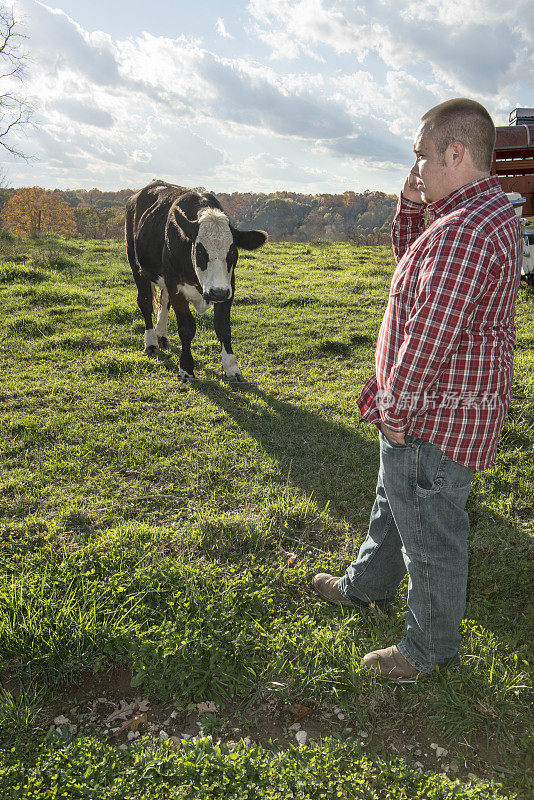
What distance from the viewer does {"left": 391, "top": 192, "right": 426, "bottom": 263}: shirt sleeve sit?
105 inches

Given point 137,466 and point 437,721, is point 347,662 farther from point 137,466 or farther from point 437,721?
point 137,466

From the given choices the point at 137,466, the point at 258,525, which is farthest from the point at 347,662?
the point at 137,466

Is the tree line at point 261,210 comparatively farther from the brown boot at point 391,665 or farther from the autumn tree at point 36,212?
the brown boot at point 391,665

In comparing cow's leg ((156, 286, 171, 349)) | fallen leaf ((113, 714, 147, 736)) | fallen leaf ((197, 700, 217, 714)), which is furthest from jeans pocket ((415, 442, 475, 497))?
cow's leg ((156, 286, 171, 349))

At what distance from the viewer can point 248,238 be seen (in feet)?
22.2

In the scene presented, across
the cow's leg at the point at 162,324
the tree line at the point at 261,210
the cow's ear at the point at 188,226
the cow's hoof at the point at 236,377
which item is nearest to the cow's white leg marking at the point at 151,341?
the cow's leg at the point at 162,324

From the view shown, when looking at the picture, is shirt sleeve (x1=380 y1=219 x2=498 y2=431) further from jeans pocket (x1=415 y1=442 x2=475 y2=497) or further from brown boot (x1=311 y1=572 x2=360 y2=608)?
brown boot (x1=311 y1=572 x2=360 y2=608)

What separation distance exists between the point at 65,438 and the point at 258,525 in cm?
252

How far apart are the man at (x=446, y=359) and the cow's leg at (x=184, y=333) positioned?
4491mm

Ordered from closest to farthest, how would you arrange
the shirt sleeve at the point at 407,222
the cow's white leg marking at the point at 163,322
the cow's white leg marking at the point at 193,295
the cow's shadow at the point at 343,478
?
the shirt sleeve at the point at 407,222 < the cow's shadow at the point at 343,478 < the cow's white leg marking at the point at 193,295 < the cow's white leg marking at the point at 163,322

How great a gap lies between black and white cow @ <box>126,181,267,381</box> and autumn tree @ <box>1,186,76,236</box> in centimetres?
3797

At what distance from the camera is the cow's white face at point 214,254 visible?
6.09 metres

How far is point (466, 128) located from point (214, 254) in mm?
4387

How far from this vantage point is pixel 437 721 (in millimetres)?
2389
